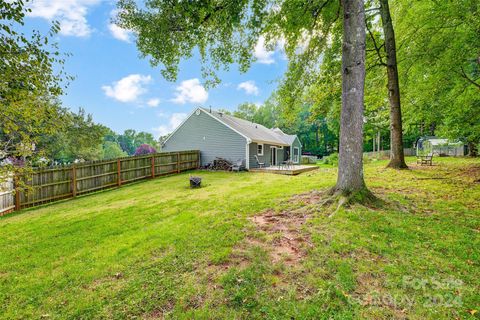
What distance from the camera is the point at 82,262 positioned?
3389 mm

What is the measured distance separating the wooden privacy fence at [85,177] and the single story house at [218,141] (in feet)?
8.59

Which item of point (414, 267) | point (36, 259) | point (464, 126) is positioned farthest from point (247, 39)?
point (464, 126)

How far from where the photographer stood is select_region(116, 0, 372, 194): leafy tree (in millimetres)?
4509

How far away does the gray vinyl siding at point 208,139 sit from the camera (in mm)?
16062

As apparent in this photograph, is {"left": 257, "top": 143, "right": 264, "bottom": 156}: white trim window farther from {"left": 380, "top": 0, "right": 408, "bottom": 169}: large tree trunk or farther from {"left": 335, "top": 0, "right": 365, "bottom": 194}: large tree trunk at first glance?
{"left": 335, "top": 0, "right": 365, "bottom": 194}: large tree trunk

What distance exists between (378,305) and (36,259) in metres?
5.02

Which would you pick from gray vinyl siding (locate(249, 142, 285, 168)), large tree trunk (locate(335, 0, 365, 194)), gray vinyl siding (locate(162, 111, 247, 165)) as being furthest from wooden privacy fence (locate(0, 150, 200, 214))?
large tree trunk (locate(335, 0, 365, 194))

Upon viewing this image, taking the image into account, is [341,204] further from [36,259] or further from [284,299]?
[36,259]

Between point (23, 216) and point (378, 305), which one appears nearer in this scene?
point (378, 305)

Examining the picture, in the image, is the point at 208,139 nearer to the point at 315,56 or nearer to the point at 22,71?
the point at 315,56

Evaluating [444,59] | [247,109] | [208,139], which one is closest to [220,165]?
[208,139]

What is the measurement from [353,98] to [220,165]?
12369 millimetres

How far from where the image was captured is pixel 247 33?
6.45m

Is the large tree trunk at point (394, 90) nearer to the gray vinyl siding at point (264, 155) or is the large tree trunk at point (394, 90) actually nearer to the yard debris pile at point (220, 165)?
the gray vinyl siding at point (264, 155)
